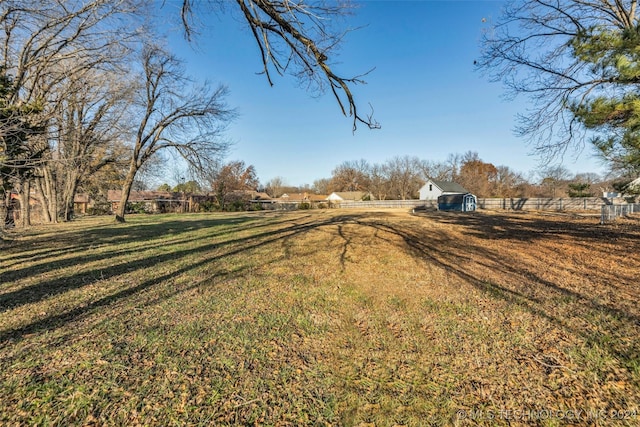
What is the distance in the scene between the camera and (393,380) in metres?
2.48

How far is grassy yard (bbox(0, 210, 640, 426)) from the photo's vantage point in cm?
213

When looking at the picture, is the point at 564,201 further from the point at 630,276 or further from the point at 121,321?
the point at 121,321

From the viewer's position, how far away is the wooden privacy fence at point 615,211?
42.9 feet

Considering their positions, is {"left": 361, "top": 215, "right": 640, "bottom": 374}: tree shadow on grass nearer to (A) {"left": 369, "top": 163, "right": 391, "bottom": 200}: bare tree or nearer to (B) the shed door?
(B) the shed door

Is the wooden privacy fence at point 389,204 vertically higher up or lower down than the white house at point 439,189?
lower down

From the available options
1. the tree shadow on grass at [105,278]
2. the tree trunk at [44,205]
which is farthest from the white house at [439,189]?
the tree trunk at [44,205]

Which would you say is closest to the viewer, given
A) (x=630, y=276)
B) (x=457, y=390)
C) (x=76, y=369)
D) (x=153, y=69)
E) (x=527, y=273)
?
(x=457, y=390)

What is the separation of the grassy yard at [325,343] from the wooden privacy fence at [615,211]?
355 inches

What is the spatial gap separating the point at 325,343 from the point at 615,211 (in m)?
18.6

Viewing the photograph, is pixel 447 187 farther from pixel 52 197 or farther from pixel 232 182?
pixel 52 197

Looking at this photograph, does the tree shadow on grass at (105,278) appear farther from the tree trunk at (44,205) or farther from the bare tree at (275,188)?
the bare tree at (275,188)

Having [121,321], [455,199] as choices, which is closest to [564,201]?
[455,199]

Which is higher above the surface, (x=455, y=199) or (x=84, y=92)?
(x=84, y=92)

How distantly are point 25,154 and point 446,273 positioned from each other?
36.4ft
